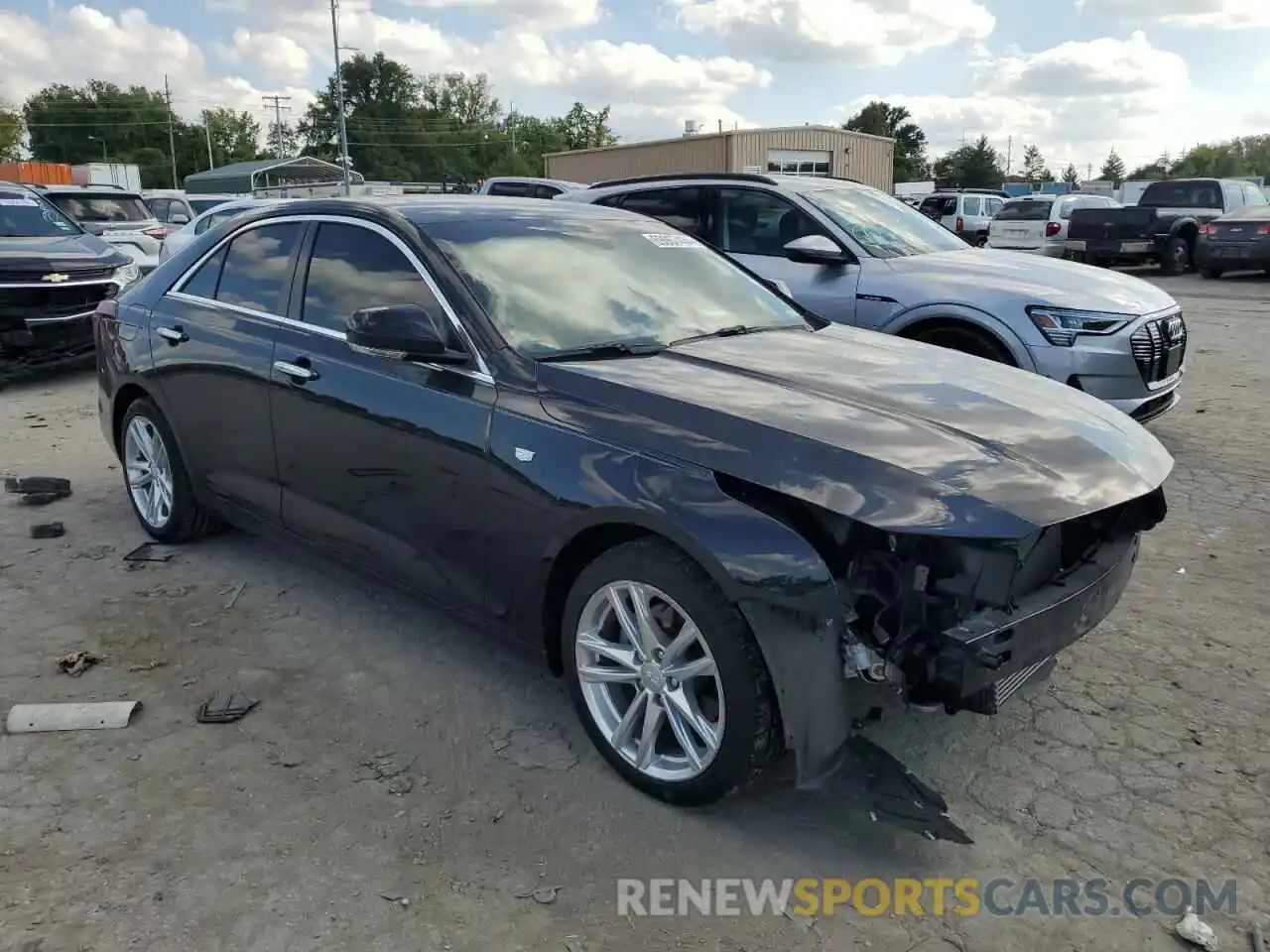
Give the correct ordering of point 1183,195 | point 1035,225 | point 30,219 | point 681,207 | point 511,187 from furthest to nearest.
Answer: point 1183,195 → point 1035,225 → point 511,187 → point 30,219 → point 681,207

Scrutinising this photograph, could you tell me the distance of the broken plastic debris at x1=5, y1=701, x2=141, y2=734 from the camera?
3.38m

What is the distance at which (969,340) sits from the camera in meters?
6.22

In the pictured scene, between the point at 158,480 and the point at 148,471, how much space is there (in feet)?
0.42

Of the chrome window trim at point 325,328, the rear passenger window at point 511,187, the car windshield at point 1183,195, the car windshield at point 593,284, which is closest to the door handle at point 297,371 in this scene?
the chrome window trim at point 325,328

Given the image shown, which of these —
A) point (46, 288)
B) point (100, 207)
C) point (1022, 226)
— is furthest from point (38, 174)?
point (1022, 226)

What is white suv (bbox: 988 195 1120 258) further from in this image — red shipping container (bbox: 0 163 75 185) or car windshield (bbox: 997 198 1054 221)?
red shipping container (bbox: 0 163 75 185)

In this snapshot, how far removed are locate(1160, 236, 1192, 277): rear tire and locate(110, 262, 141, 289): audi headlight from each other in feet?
61.5

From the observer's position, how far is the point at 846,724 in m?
2.61

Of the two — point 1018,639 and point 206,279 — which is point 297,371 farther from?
point 1018,639

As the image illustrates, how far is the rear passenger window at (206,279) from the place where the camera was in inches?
180

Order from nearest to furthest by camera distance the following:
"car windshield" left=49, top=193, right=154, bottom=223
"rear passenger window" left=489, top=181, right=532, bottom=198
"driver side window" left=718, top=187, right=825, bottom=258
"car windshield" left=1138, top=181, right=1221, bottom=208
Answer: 1. "driver side window" left=718, top=187, right=825, bottom=258
2. "car windshield" left=49, top=193, right=154, bottom=223
3. "rear passenger window" left=489, top=181, right=532, bottom=198
4. "car windshield" left=1138, top=181, right=1221, bottom=208

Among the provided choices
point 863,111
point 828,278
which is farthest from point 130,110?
point 828,278

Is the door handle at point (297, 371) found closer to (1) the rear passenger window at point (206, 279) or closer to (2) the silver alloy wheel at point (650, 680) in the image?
(1) the rear passenger window at point (206, 279)

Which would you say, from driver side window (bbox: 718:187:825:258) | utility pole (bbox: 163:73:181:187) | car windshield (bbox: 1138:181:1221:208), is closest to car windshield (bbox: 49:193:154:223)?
driver side window (bbox: 718:187:825:258)
